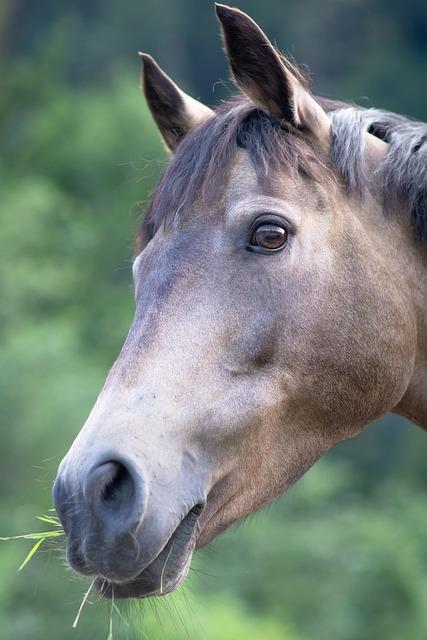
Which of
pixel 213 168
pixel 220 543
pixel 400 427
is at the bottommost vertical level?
pixel 400 427

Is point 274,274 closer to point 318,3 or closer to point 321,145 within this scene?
point 321,145

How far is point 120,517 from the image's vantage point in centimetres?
308

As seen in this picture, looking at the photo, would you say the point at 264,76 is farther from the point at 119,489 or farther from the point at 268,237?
the point at 119,489

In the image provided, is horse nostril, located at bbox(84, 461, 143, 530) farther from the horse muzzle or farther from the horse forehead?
the horse forehead

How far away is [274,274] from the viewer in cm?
351

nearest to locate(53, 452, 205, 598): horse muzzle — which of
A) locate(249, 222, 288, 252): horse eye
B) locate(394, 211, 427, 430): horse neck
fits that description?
locate(249, 222, 288, 252): horse eye

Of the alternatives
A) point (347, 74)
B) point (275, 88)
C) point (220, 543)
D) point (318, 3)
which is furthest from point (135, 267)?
point (318, 3)

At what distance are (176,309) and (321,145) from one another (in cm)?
87

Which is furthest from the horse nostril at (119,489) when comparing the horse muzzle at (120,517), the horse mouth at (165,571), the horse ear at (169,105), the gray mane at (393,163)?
the horse ear at (169,105)

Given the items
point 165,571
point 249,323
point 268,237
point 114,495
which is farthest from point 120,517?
point 268,237

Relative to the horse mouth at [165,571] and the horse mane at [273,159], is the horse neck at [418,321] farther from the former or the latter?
the horse mouth at [165,571]

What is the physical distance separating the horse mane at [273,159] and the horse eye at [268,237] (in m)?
0.19

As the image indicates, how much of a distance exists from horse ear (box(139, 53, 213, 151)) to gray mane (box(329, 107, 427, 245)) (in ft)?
1.91

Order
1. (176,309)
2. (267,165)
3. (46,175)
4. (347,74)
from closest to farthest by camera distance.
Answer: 1. (176,309)
2. (267,165)
3. (46,175)
4. (347,74)
